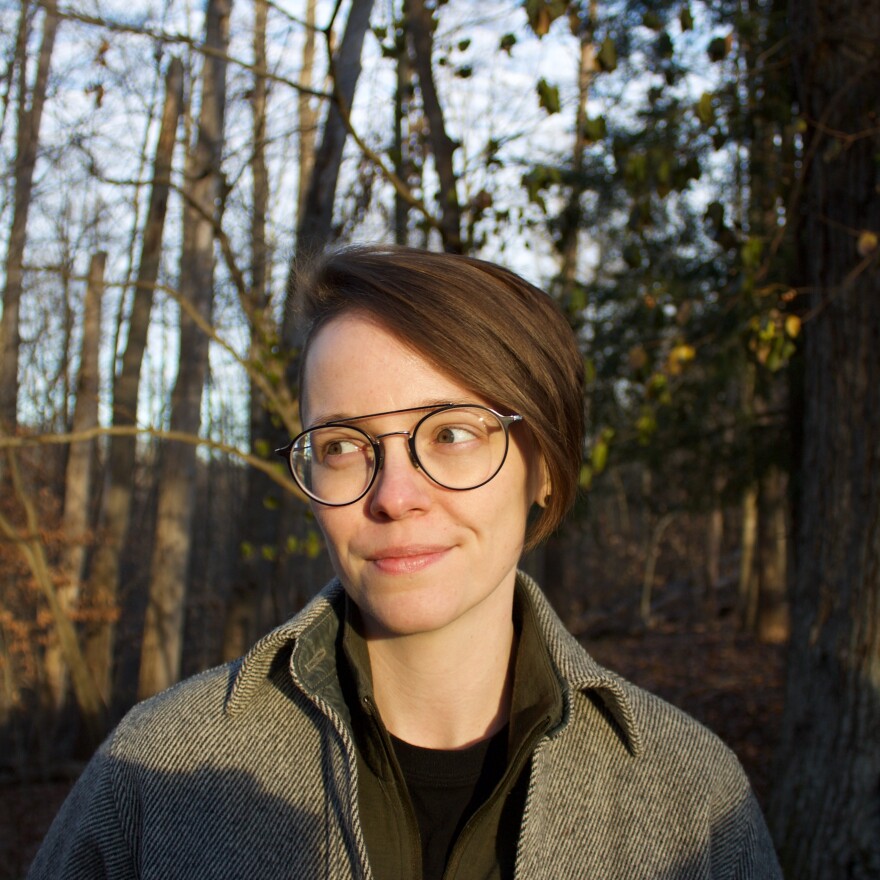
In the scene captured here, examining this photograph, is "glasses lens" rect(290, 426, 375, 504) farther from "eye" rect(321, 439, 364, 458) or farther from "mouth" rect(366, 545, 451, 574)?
"mouth" rect(366, 545, 451, 574)

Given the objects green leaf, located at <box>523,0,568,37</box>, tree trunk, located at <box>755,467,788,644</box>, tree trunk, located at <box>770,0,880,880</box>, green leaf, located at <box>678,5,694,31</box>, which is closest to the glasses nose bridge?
green leaf, located at <box>523,0,568,37</box>

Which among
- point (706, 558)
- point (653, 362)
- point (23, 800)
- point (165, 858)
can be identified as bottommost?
point (23, 800)

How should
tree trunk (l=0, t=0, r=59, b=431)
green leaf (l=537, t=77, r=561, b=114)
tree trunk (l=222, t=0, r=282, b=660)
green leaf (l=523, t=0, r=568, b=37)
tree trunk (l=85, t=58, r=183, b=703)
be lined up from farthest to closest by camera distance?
tree trunk (l=85, t=58, r=183, b=703)
tree trunk (l=0, t=0, r=59, b=431)
tree trunk (l=222, t=0, r=282, b=660)
green leaf (l=537, t=77, r=561, b=114)
green leaf (l=523, t=0, r=568, b=37)

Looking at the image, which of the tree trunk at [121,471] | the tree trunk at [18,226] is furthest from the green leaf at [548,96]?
the tree trunk at [121,471]

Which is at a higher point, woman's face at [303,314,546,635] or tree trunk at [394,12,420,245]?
tree trunk at [394,12,420,245]

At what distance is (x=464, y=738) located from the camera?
5.58 feet

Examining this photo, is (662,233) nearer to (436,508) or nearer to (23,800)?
(436,508)

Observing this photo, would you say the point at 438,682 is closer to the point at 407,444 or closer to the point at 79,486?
the point at 407,444

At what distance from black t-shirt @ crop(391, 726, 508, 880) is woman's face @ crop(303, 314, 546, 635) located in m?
0.24

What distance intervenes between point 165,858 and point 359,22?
442cm

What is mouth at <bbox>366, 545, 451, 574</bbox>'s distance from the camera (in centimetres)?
155

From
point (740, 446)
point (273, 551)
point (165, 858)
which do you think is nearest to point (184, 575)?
point (740, 446)

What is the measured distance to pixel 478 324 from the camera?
1618mm

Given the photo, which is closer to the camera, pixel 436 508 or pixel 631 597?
pixel 436 508
